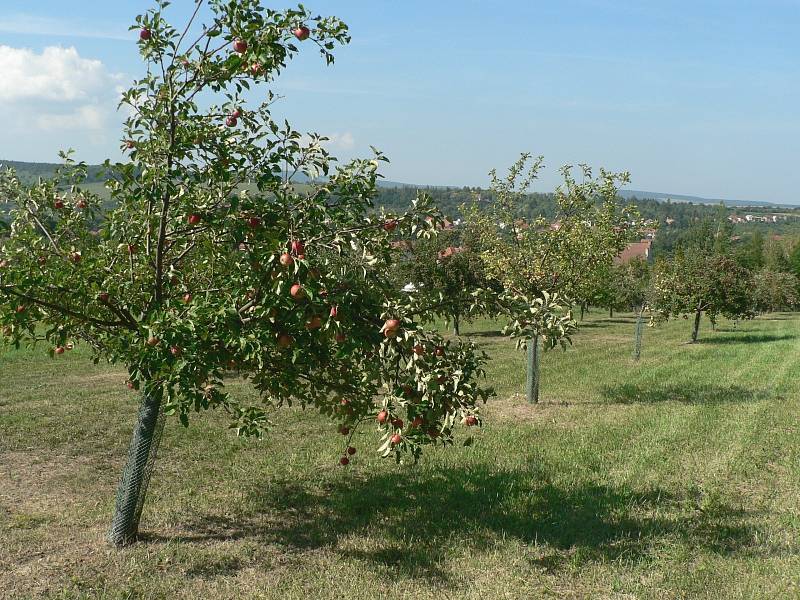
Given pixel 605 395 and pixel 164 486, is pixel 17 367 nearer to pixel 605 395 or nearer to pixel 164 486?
pixel 164 486

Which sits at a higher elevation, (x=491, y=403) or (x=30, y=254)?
(x=30, y=254)

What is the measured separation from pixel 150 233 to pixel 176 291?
568 millimetres

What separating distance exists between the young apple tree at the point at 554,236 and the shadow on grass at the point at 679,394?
235cm

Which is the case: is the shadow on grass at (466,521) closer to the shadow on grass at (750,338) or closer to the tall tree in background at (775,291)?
the shadow on grass at (750,338)

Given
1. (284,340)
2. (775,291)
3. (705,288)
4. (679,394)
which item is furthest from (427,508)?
(775,291)

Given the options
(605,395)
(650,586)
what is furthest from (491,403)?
(650,586)

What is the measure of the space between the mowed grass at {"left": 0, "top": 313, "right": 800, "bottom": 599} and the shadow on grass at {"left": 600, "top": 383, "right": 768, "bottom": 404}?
716 millimetres

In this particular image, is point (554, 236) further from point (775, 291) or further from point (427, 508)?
point (775, 291)

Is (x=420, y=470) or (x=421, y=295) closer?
(x=421, y=295)

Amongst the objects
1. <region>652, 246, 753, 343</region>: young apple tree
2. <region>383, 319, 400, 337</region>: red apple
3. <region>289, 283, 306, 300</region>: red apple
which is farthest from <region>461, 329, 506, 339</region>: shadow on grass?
<region>289, 283, 306, 300</region>: red apple

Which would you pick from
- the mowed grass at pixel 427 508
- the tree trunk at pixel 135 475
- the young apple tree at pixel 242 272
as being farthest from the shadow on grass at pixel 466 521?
the young apple tree at pixel 242 272

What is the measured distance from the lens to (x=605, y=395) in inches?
590

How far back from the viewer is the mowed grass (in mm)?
5656

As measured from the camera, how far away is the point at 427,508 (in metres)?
7.45
